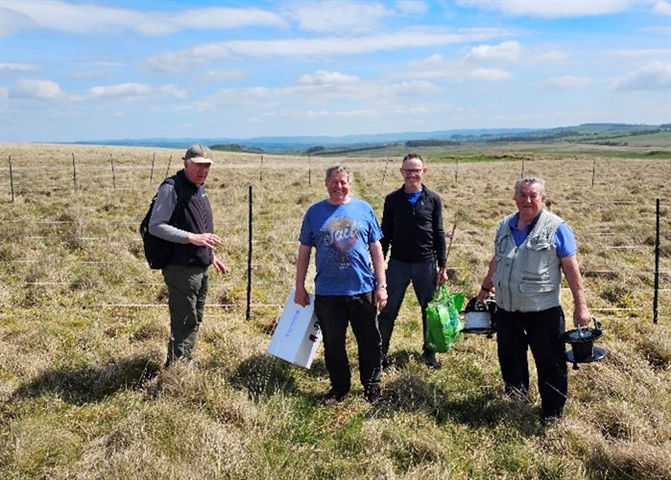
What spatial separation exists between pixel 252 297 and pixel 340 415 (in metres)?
3.61

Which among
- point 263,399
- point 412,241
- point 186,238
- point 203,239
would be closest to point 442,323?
point 412,241

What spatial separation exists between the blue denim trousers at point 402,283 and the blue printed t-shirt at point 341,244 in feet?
2.77

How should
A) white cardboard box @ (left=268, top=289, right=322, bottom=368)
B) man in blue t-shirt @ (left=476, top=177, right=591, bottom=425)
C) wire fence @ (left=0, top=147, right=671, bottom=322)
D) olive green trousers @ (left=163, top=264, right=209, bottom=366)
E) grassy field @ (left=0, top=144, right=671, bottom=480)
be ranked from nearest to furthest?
grassy field @ (left=0, top=144, right=671, bottom=480) < man in blue t-shirt @ (left=476, top=177, right=591, bottom=425) < olive green trousers @ (left=163, top=264, right=209, bottom=366) < white cardboard box @ (left=268, top=289, right=322, bottom=368) < wire fence @ (left=0, top=147, right=671, bottom=322)

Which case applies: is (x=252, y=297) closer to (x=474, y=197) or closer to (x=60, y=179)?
(x=474, y=197)

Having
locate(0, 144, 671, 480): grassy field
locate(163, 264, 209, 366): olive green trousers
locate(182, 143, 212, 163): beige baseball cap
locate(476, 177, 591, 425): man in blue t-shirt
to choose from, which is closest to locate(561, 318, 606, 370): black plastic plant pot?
locate(476, 177, 591, 425): man in blue t-shirt

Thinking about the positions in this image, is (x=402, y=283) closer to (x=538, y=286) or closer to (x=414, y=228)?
(x=414, y=228)

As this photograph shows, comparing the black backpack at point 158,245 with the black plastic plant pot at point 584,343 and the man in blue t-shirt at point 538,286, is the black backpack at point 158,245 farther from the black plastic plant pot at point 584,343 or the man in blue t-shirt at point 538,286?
the black plastic plant pot at point 584,343

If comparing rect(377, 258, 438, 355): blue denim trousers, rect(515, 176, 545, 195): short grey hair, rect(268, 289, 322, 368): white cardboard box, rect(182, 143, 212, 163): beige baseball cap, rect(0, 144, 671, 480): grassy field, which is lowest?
rect(0, 144, 671, 480): grassy field

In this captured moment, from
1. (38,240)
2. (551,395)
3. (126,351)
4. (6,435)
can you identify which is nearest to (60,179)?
(38,240)

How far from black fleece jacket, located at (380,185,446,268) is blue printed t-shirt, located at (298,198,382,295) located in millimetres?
799

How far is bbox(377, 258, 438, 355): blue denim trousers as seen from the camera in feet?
17.3

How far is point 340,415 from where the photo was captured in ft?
14.5

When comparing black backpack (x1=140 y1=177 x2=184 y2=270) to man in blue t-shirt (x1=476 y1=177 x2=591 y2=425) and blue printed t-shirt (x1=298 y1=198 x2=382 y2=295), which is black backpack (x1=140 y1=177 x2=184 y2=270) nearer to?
blue printed t-shirt (x1=298 y1=198 x2=382 y2=295)

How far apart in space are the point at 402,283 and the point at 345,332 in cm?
93
